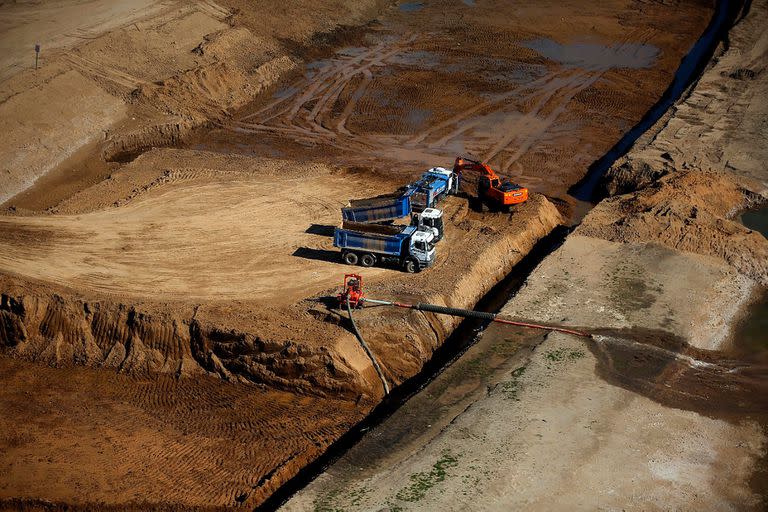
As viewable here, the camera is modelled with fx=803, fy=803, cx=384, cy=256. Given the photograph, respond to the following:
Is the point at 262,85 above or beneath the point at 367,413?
above

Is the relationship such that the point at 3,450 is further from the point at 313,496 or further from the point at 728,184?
the point at 728,184

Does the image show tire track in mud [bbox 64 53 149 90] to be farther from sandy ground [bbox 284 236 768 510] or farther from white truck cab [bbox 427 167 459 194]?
sandy ground [bbox 284 236 768 510]

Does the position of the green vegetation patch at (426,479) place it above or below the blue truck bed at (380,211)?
below

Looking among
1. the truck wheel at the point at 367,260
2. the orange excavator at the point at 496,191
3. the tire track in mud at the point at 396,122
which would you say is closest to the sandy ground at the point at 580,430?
the truck wheel at the point at 367,260

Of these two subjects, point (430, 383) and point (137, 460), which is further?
point (430, 383)

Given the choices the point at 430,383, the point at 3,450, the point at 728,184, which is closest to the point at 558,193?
the point at 728,184

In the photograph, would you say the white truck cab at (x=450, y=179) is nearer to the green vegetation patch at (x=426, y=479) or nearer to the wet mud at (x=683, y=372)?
the wet mud at (x=683, y=372)
